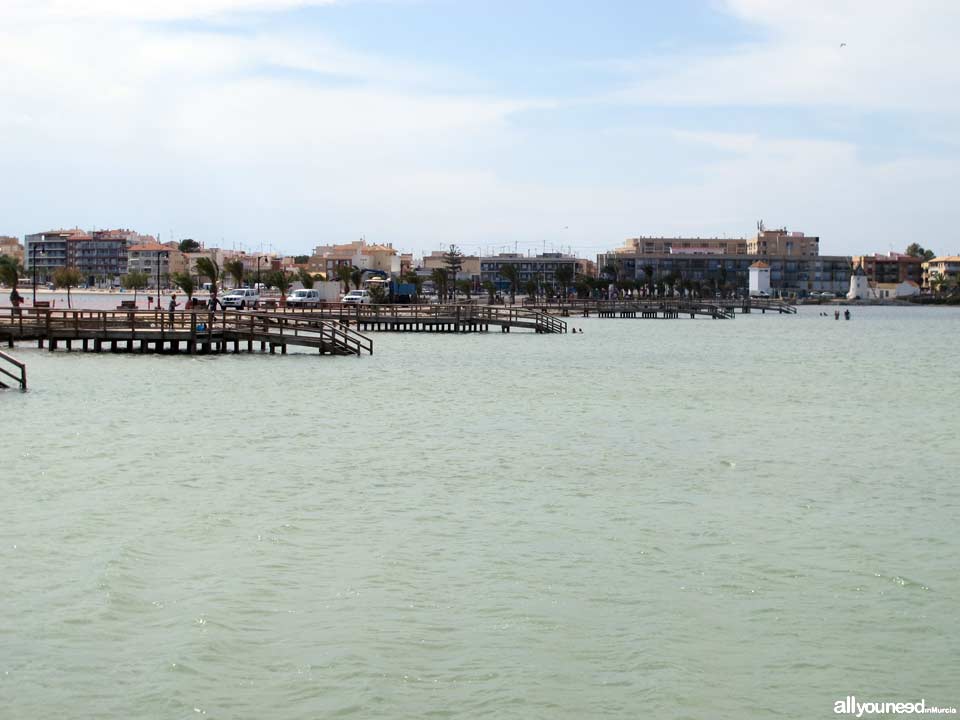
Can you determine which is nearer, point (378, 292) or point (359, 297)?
point (359, 297)

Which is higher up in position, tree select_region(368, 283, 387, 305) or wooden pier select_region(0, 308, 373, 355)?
tree select_region(368, 283, 387, 305)

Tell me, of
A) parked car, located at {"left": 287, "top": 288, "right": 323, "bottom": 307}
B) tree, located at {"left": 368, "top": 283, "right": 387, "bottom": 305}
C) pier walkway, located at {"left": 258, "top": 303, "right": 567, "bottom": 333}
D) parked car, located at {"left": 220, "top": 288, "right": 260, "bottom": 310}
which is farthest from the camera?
tree, located at {"left": 368, "top": 283, "right": 387, "bottom": 305}

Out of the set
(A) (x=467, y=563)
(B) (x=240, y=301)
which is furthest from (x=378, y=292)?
(A) (x=467, y=563)

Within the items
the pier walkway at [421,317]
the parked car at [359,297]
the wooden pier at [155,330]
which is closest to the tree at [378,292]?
the parked car at [359,297]

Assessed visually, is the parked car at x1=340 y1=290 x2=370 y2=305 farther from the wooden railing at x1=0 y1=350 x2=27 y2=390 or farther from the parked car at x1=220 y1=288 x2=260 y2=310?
the wooden railing at x1=0 y1=350 x2=27 y2=390

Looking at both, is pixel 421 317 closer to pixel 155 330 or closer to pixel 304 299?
pixel 304 299

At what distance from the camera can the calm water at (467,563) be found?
12531mm

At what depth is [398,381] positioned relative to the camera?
48281 millimetres

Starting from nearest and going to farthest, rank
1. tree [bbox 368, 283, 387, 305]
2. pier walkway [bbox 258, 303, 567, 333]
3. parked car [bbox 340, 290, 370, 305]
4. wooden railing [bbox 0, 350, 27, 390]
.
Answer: wooden railing [bbox 0, 350, 27, 390], pier walkway [bbox 258, 303, 567, 333], parked car [bbox 340, 290, 370, 305], tree [bbox 368, 283, 387, 305]

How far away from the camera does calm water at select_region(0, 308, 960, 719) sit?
493 inches

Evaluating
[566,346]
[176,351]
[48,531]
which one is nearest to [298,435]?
[48,531]

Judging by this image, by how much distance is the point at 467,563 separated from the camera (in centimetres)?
1712

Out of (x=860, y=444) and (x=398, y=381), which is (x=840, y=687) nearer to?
(x=860, y=444)

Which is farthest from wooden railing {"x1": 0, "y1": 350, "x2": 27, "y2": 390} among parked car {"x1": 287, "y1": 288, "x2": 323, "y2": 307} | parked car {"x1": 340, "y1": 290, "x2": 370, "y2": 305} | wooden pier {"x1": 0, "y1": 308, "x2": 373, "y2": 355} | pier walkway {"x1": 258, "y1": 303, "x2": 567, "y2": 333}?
parked car {"x1": 340, "y1": 290, "x2": 370, "y2": 305}
